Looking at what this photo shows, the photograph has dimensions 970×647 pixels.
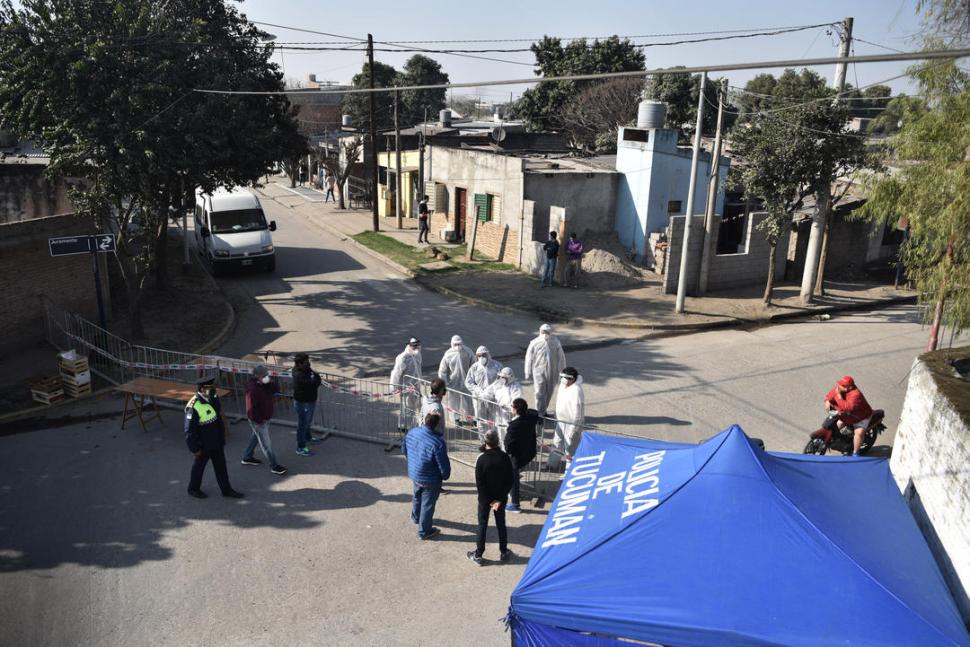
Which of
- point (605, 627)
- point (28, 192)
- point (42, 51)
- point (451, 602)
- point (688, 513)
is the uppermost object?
point (42, 51)

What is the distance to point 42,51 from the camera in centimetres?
1270

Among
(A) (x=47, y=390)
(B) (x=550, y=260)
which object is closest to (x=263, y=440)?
(A) (x=47, y=390)

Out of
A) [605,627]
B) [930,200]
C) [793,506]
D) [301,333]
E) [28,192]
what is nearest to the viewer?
[605,627]

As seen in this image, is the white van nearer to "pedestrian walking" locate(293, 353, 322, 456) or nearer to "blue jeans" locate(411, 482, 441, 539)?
"pedestrian walking" locate(293, 353, 322, 456)

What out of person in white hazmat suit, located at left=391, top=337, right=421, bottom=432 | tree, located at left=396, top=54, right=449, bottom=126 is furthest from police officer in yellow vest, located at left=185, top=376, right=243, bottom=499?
tree, located at left=396, top=54, right=449, bottom=126

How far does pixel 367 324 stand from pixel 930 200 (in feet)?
35.9

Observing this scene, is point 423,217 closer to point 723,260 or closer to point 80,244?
point 723,260

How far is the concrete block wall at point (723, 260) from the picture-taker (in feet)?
57.5

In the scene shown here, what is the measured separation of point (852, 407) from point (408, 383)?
6004 millimetres

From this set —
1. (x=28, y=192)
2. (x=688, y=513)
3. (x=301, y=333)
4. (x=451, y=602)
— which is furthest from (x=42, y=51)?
(x=688, y=513)

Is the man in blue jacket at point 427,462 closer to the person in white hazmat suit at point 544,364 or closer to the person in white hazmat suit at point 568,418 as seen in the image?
the person in white hazmat suit at point 568,418

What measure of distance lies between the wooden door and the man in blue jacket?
18.8 metres

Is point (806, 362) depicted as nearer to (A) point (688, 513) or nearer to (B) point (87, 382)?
(A) point (688, 513)

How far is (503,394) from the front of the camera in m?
9.61
